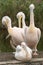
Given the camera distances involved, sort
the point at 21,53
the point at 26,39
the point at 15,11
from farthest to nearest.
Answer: the point at 15,11 < the point at 26,39 < the point at 21,53

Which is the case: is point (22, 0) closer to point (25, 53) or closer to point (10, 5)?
point (10, 5)

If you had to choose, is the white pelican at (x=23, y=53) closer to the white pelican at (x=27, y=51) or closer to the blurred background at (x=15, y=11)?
the white pelican at (x=27, y=51)

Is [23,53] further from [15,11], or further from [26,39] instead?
[15,11]

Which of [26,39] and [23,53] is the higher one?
[26,39]

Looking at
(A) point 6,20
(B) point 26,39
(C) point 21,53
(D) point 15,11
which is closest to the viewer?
(C) point 21,53

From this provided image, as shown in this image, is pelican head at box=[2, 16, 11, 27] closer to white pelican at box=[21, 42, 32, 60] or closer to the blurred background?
white pelican at box=[21, 42, 32, 60]

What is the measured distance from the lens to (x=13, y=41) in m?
3.28

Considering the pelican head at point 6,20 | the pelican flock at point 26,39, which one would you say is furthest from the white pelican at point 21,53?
the pelican head at point 6,20

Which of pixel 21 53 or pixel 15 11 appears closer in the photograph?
pixel 21 53

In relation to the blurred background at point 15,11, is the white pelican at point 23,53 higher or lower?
lower

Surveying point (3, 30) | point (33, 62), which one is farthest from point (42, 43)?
point (33, 62)

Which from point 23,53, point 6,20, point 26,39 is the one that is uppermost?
point 6,20

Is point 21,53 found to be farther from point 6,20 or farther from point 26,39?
point 6,20

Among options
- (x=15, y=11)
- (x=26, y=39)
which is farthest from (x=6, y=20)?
(x=15, y=11)
